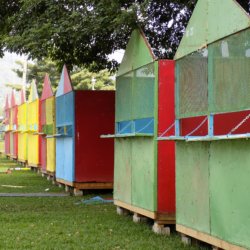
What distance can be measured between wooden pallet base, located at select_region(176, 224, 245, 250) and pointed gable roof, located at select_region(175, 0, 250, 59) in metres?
2.20

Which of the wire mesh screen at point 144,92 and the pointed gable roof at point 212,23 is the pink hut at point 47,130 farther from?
the pointed gable roof at point 212,23

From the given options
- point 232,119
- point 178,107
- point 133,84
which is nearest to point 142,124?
point 133,84

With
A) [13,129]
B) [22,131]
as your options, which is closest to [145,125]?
[22,131]

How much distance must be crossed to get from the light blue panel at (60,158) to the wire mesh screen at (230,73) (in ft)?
29.9

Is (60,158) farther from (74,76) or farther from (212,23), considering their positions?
(74,76)

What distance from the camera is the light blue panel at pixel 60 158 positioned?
15.6 metres

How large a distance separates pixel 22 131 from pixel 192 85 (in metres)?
18.2

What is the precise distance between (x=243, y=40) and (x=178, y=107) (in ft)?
6.41

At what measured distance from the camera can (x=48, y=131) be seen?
59.8ft

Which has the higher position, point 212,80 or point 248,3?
point 248,3

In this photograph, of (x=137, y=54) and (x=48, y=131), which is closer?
(x=137, y=54)

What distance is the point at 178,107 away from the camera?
25.5ft

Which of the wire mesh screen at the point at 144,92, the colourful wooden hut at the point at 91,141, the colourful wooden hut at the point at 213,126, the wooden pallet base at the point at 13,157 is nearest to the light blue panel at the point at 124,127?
the wire mesh screen at the point at 144,92

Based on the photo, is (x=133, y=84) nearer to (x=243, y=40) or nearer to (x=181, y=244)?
(x=181, y=244)
